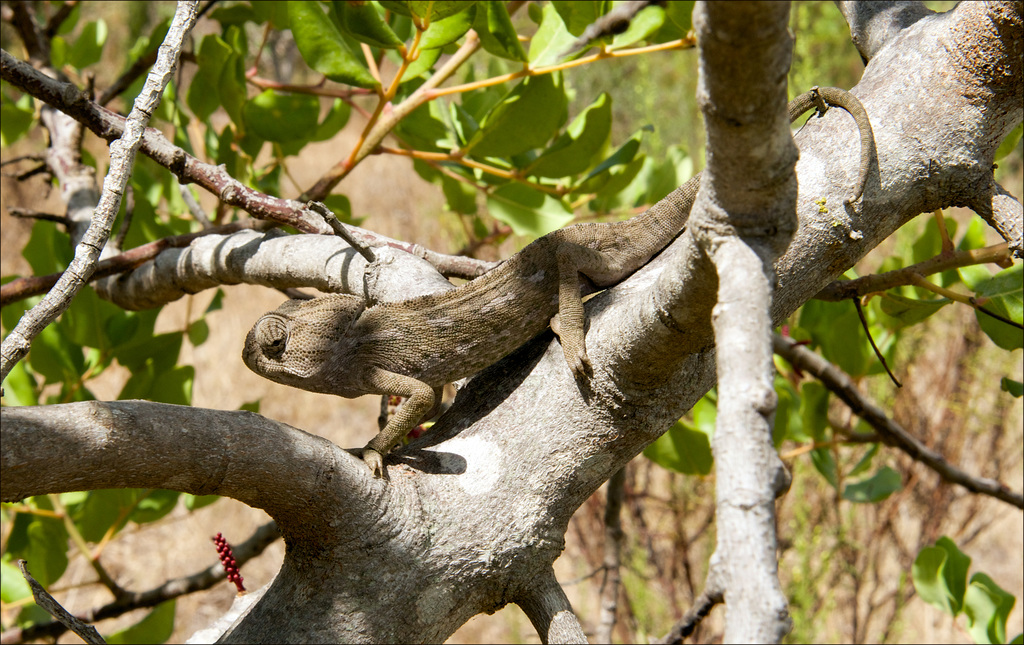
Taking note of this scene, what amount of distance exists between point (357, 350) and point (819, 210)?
133cm

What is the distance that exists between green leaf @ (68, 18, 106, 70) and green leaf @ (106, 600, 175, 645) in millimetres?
2180

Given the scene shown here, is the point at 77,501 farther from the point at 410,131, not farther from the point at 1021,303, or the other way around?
the point at 1021,303

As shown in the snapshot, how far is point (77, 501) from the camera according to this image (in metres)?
2.64

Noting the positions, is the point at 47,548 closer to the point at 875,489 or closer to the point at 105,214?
the point at 105,214

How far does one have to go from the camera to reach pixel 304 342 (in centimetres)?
208

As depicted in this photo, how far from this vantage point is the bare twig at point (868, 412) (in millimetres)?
2611

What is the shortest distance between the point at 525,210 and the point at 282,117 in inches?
34.4

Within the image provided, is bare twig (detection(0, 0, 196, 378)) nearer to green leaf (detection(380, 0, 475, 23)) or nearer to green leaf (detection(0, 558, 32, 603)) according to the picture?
green leaf (detection(380, 0, 475, 23))

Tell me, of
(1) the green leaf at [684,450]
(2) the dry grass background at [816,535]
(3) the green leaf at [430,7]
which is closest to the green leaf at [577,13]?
(3) the green leaf at [430,7]

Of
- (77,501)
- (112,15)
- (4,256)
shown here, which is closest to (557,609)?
(77,501)

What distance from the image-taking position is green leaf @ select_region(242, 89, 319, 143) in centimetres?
236

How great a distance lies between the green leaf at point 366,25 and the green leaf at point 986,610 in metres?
2.46

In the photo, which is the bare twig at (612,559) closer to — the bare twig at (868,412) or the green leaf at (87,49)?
the bare twig at (868,412)

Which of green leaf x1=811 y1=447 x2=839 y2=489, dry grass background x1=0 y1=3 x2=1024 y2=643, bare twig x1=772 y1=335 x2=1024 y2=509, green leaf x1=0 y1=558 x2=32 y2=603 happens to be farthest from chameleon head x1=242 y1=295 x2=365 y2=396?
dry grass background x1=0 y1=3 x2=1024 y2=643
